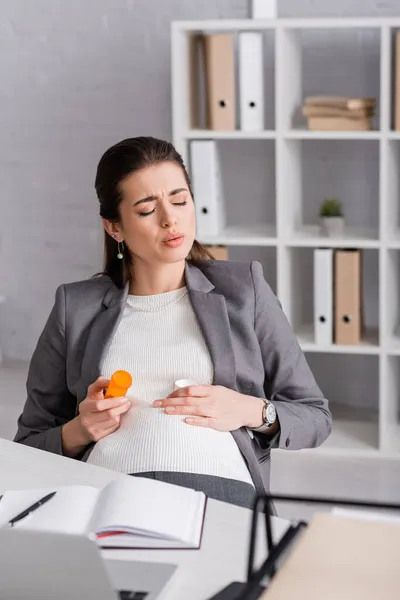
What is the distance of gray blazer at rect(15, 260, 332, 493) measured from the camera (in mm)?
1804

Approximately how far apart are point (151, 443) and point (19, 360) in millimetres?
2819

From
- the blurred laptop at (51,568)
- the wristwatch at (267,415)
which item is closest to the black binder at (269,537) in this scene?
the blurred laptop at (51,568)

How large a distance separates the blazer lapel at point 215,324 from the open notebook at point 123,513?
0.49m

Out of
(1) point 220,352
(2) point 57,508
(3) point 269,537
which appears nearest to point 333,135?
(1) point 220,352

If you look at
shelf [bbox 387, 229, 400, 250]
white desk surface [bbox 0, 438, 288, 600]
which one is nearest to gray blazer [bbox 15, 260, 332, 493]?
white desk surface [bbox 0, 438, 288, 600]

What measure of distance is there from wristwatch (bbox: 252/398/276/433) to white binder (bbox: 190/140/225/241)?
5.19ft

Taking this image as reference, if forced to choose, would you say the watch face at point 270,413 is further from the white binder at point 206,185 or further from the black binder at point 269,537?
the white binder at point 206,185

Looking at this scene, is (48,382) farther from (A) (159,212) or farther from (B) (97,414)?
(A) (159,212)

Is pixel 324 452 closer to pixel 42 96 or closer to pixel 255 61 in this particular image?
pixel 255 61

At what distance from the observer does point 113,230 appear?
194cm

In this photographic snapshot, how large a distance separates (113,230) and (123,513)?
2.79 feet

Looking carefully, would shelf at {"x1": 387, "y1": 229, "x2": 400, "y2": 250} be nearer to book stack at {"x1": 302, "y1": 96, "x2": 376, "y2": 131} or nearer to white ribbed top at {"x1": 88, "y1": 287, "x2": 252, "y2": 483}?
book stack at {"x1": 302, "y1": 96, "x2": 376, "y2": 131}

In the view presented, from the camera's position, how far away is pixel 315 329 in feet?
10.9

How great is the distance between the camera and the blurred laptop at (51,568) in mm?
930
